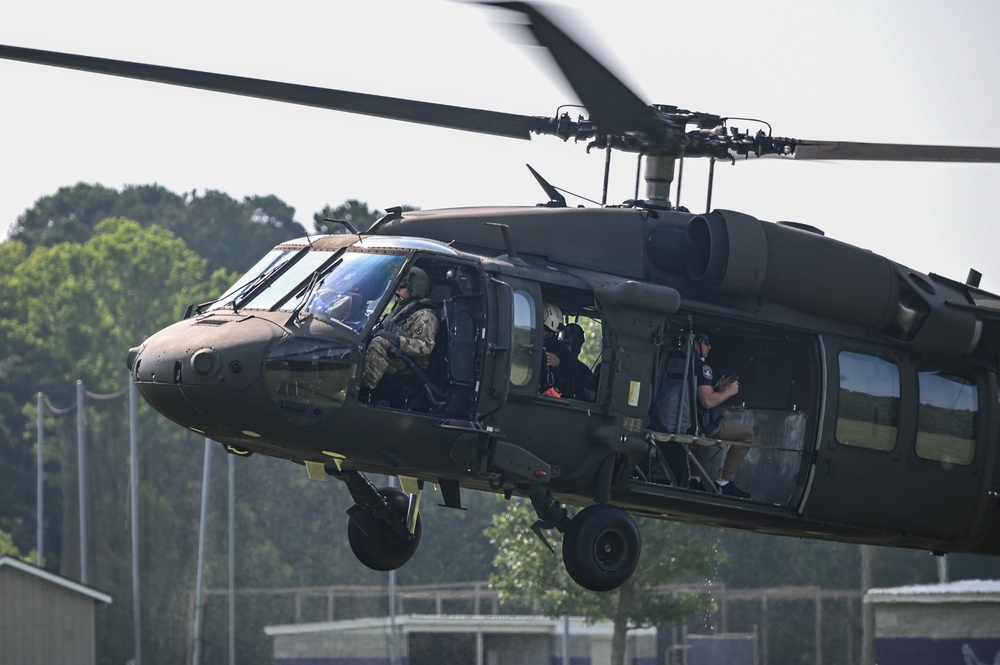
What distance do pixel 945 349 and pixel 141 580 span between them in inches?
1397

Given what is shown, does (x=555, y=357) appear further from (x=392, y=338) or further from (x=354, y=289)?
(x=354, y=289)

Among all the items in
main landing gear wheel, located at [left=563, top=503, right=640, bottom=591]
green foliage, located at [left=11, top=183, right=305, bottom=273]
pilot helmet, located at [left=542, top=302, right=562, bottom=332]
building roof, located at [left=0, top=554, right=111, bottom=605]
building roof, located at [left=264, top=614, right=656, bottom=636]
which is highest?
green foliage, located at [left=11, top=183, right=305, bottom=273]

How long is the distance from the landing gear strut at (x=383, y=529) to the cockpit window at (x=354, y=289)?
2346mm

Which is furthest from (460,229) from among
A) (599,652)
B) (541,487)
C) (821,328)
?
(599,652)

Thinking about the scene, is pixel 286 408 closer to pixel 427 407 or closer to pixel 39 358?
pixel 427 407

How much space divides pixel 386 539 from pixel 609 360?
272cm

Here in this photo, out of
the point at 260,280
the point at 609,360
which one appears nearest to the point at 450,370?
the point at 609,360

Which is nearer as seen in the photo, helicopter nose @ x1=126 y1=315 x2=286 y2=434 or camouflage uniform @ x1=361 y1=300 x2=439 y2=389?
helicopter nose @ x1=126 y1=315 x2=286 y2=434

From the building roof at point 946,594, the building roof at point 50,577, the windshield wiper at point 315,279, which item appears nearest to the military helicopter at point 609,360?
the windshield wiper at point 315,279

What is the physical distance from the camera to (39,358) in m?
61.8

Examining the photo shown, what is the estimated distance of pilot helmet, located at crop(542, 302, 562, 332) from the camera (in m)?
11.1

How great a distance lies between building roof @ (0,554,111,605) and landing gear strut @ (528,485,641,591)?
18.4 meters

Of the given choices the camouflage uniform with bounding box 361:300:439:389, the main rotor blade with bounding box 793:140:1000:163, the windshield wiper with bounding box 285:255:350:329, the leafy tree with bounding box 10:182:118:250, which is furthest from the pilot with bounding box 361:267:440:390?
the leafy tree with bounding box 10:182:118:250

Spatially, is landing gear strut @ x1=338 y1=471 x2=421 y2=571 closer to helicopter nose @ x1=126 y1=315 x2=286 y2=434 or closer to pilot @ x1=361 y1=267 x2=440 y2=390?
pilot @ x1=361 y1=267 x2=440 y2=390
